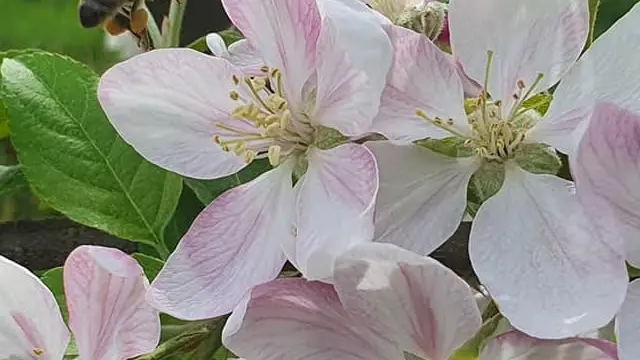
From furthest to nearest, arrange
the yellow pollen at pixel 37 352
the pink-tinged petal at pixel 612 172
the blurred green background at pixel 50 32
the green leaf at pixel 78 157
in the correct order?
the blurred green background at pixel 50 32 → the green leaf at pixel 78 157 → the yellow pollen at pixel 37 352 → the pink-tinged petal at pixel 612 172

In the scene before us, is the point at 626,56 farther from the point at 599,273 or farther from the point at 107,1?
the point at 107,1

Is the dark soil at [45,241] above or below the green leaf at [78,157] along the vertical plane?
below

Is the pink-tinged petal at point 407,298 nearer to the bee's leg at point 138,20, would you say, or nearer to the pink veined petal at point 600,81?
the pink veined petal at point 600,81

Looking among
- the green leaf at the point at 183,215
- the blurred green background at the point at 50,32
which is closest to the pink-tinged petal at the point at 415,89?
the green leaf at the point at 183,215

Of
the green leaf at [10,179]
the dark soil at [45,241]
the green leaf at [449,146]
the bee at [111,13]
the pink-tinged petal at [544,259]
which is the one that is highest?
the bee at [111,13]

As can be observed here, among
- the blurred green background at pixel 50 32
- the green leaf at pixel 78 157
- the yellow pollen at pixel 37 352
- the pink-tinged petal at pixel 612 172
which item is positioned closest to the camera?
the pink-tinged petal at pixel 612 172

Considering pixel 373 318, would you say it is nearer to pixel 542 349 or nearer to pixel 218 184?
pixel 542 349

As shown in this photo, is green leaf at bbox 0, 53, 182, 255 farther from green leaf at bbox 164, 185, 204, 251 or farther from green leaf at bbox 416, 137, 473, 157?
green leaf at bbox 416, 137, 473, 157

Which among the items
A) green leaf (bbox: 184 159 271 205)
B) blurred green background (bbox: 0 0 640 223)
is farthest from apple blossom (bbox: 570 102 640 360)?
blurred green background (bbox: 0 0 640 223)
